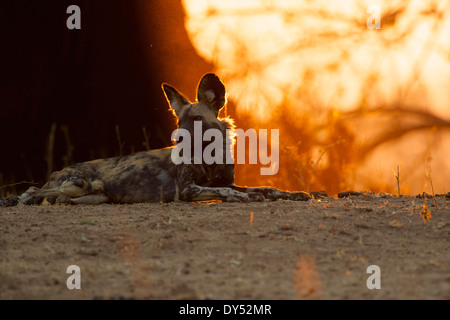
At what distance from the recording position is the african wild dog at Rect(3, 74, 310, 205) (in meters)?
5.96

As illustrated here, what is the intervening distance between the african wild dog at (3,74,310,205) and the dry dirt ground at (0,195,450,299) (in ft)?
3.35

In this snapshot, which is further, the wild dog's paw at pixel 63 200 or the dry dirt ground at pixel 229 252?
the wild dog's paw at pixel 63 200

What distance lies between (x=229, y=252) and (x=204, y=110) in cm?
299

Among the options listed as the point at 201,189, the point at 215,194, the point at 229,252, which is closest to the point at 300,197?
the point at 215,194

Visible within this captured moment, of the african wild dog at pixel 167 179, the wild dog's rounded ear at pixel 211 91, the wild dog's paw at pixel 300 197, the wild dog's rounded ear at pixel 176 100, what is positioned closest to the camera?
the wild dog's paw at pixel 300 197

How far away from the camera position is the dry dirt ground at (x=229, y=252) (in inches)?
110

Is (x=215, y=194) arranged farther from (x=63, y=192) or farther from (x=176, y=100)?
(x=63, y=192)

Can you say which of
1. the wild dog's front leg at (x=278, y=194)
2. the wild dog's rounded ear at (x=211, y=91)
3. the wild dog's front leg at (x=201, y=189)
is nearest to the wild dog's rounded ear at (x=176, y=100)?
the wild dog's rounded ear at (x=211, y=91)

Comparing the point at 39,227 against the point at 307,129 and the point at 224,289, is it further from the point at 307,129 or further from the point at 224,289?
the point at 307,129

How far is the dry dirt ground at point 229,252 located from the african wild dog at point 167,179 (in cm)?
102

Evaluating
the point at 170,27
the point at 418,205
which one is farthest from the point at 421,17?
the point at 418,205

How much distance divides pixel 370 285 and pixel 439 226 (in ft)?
4.96

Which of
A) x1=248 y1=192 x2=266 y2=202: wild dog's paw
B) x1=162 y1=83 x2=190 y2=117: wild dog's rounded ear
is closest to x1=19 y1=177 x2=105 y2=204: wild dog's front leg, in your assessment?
x1=162 y1=83 x2=190 y2=117: wild dog's rounded ear

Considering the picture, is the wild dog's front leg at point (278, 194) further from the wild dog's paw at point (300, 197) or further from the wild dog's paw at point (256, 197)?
the wild dog's paw at point (256, 197)
